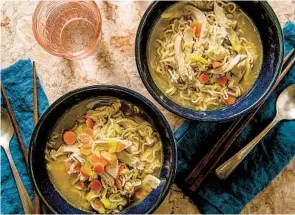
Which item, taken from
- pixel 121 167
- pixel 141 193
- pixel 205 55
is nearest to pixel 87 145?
pixel 121 167

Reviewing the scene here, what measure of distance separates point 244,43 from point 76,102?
1.92ft

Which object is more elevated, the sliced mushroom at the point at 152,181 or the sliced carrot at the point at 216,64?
the sliced carrot at the point at 216,64

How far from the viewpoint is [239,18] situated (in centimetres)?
180

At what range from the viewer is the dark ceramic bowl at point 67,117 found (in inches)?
65.5

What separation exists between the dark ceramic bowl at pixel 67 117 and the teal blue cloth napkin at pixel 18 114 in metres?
0.14

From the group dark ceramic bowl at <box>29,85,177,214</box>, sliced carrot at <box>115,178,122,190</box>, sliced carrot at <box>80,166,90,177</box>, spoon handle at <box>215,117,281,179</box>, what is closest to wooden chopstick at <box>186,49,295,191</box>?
spoon handle at <box>215,117,281,179</box>

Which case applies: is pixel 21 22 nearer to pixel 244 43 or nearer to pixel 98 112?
pixel 98 112

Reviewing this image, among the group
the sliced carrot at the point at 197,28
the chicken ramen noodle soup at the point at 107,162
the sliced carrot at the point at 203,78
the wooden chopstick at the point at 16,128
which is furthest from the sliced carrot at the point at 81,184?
the sliced carrot at the point at 197,28

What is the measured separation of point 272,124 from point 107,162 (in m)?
0.56

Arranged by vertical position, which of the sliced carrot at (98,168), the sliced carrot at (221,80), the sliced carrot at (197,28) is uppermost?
the sliced carrot at (197,28)

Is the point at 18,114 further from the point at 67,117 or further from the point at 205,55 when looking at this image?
the point at 205,55

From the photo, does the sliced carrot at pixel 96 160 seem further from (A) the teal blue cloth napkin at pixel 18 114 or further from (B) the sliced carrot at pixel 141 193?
(A) the teal blue cloth napkin at pixel 18 114

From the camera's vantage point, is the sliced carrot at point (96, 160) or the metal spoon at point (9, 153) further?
the metal spoon at point (9, 153)

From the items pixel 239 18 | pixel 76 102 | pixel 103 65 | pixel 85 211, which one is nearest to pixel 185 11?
pixel 239 18
